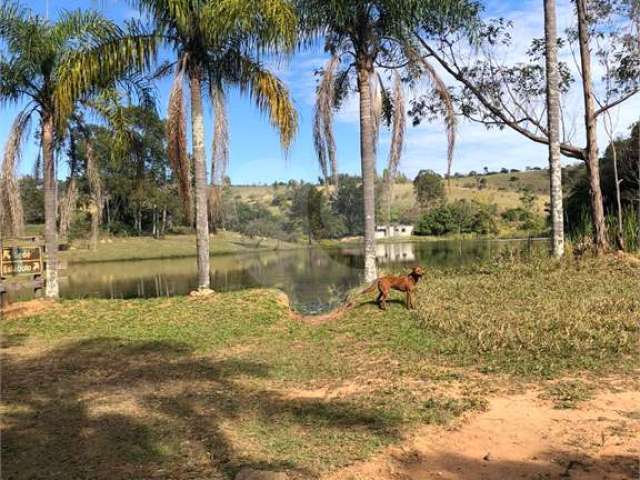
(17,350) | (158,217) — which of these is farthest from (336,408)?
(158,217)

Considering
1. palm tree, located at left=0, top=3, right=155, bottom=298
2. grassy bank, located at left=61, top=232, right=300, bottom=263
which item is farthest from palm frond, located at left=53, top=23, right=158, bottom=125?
grassy bank, located at left=61, top=232, right=300, bottom=263

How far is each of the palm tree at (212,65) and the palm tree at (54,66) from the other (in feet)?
2.99

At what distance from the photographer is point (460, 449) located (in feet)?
13.2

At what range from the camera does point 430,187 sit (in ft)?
288

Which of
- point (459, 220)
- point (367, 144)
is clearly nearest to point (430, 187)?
point (459, 220)

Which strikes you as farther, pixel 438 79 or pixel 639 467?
pixel 438 79

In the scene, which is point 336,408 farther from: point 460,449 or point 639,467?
point 639,467

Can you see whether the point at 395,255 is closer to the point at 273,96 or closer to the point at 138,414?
the point at 273,96

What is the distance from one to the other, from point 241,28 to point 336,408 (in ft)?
28.0

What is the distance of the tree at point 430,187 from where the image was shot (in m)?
87.5

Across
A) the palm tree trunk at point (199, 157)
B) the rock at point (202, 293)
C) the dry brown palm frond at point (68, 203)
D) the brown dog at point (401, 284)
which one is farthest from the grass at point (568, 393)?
the dry brown palm frond at point (68, 203)

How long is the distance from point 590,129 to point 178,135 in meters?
9.75

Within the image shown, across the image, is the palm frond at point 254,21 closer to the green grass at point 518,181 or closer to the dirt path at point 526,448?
the dirt path at point 526,448

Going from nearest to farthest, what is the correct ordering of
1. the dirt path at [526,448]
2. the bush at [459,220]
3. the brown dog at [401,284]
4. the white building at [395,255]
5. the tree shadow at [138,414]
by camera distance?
the dirt path at [526,448]
the tree shadow at [138,414]
the brown dog at [401,284]
the white building at [395,255]
the bush at [459,220]
